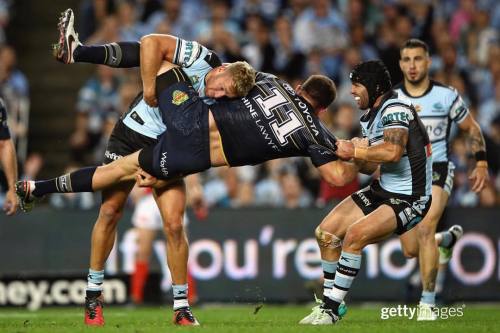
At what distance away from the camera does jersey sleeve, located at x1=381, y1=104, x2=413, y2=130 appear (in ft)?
33.6

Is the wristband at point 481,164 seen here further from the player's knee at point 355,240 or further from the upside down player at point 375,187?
the player's knee at point 355,240

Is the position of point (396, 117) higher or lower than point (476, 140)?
higher

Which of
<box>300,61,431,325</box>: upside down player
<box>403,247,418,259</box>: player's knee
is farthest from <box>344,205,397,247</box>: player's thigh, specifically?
<box>403,247,418,259</box>: player's knee

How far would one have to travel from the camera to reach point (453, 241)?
12547 mm

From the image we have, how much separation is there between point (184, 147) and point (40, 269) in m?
6.87

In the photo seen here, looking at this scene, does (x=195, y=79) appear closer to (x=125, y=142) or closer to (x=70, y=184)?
(x=125, y=142)

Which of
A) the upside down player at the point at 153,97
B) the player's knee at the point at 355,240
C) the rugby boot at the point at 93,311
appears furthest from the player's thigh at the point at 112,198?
the player's knee at the point at 355,240

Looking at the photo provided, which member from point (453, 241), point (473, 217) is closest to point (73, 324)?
point (453, 241)

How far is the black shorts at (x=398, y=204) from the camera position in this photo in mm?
10461

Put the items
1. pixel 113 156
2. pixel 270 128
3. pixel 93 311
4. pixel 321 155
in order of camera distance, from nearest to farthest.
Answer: pixel 321 155 < pixel 270 128 < pixel 93 311 < pixel 113 156

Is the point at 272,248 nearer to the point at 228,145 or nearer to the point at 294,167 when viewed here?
the point at 294,167

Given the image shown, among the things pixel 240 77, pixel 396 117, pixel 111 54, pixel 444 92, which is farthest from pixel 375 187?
pixel 111 54

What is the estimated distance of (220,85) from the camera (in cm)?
1038

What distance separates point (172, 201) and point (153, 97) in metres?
0.99
